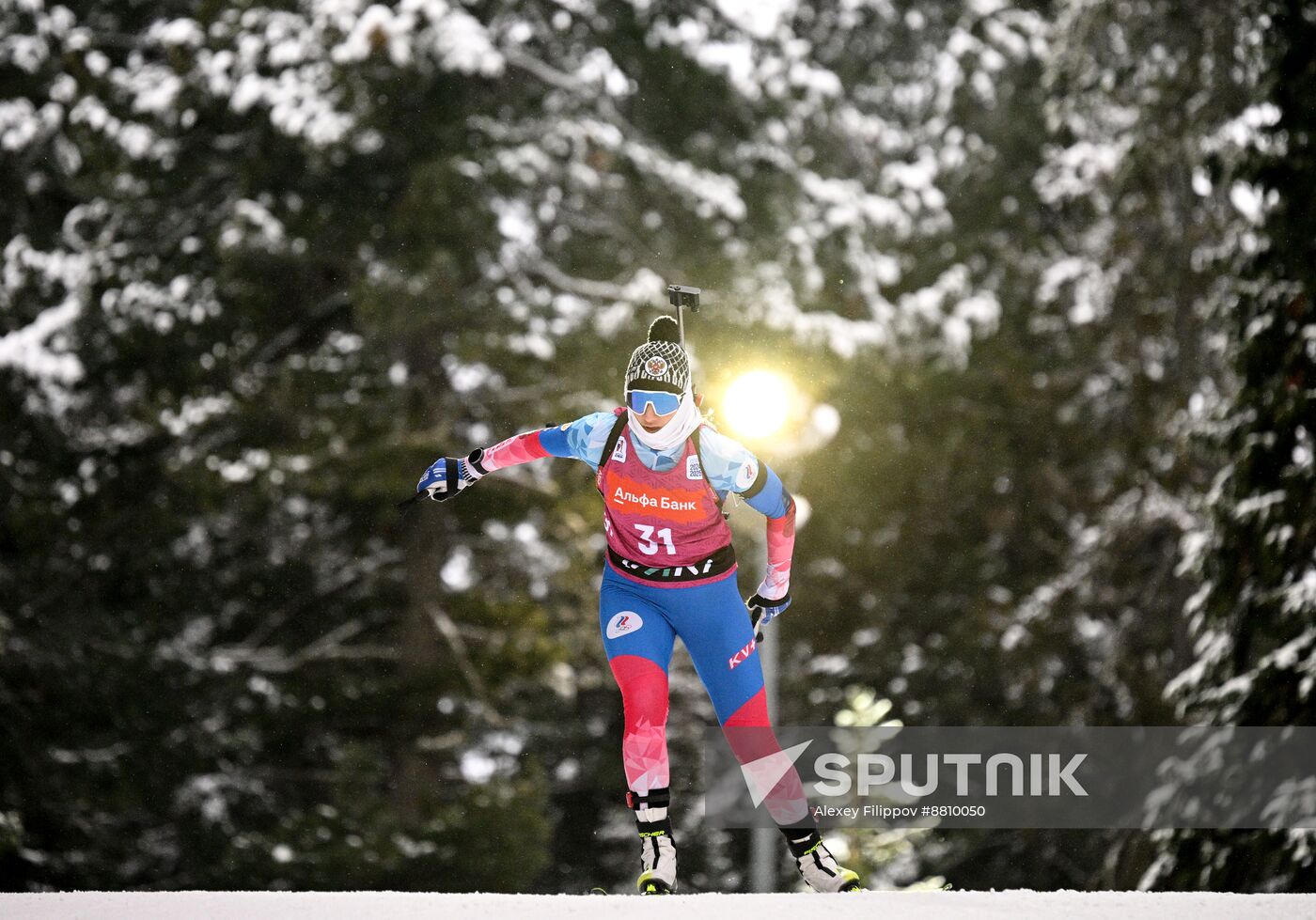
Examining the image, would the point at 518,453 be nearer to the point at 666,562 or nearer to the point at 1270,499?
the point at 666,562

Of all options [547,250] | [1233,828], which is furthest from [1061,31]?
[1233,828]

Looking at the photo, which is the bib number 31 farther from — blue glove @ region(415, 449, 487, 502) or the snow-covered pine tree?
the snow-covered pine tree

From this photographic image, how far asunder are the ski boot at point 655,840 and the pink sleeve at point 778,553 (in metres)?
0.75

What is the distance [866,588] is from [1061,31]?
23.9ft

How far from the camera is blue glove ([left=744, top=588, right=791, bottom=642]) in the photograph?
5.55 m

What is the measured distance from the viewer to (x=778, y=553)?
5.45m

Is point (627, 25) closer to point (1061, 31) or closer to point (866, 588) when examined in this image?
point (1061, 31)

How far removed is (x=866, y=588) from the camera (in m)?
19.6

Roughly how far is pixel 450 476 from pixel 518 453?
240 mm

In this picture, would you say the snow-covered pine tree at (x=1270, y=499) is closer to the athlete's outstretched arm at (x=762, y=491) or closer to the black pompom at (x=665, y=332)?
the athlete's outstretched arm at (x=762, y=491)

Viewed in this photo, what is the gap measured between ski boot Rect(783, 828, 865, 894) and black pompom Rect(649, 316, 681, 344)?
1648mm
